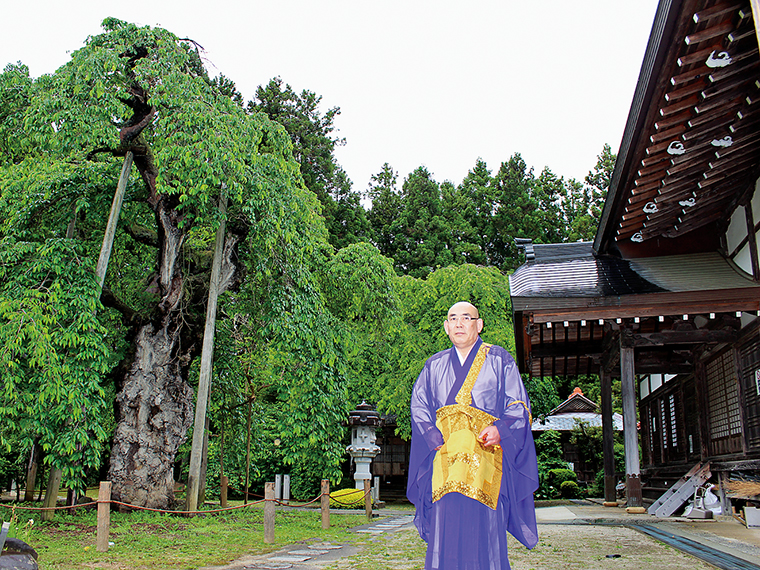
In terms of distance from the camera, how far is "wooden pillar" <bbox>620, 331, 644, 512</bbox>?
939 centimetres

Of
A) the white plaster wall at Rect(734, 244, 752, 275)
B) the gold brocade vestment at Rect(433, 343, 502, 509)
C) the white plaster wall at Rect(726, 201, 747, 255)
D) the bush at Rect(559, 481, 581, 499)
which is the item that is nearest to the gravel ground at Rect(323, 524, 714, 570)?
the gold brocade vestment at Rect(433, 343, 502, 509)

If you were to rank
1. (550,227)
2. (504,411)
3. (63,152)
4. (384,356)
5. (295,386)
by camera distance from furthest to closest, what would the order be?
1. (550,227)
2. (384,356)
3. (295,386)
4. (63,152)
5. (504,411)

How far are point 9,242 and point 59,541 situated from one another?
14.9 feet

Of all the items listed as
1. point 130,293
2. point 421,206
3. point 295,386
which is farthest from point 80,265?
point 421,206

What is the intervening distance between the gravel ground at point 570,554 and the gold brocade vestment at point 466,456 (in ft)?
6.79

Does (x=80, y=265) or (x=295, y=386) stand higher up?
(x=80, y=265)

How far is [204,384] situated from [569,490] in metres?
14.1

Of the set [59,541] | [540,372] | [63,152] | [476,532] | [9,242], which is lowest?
[59,541]

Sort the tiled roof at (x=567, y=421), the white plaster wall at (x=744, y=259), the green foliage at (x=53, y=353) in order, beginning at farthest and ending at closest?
the tiled roof at (x=567, y=421) → the white plaster wall at (x=744, y=259) → the green foliage at (x=53, y=353)

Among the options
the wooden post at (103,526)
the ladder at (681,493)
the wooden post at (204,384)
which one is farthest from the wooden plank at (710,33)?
the wooden post at (103,526)

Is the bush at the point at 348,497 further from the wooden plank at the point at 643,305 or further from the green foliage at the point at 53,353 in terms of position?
the wooden plank at the point at 643,305

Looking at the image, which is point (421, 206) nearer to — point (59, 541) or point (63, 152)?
point (63, 152)

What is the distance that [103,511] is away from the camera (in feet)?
21.9

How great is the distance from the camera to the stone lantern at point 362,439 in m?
15.7
